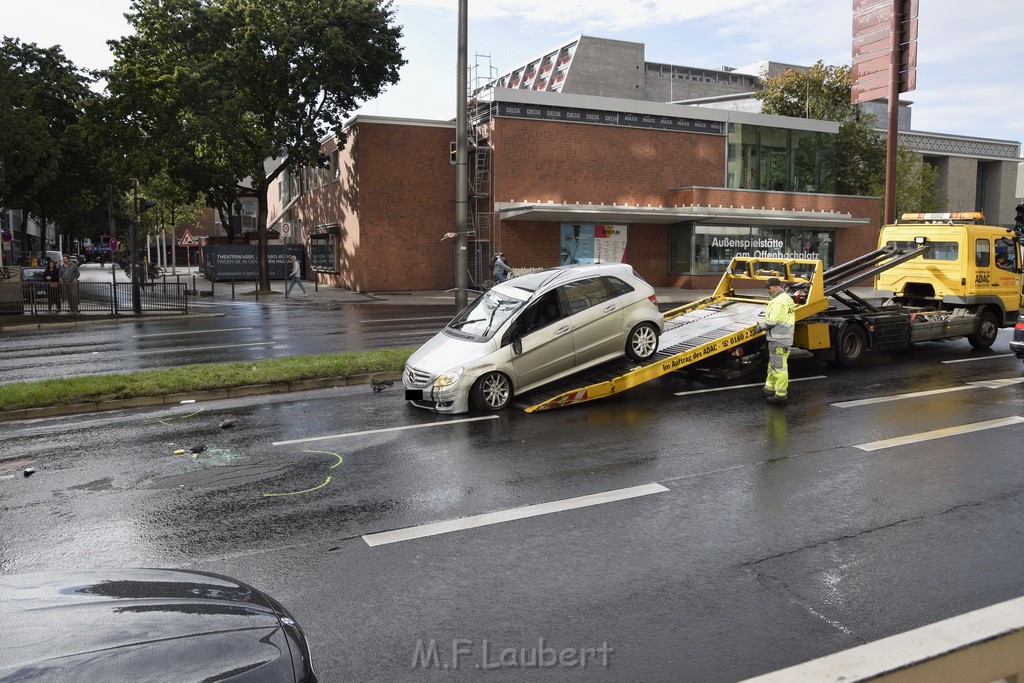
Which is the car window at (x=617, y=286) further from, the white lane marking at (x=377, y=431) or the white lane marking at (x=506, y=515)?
the white lane marking at (x=506, y=515)

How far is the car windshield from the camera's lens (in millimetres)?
10631

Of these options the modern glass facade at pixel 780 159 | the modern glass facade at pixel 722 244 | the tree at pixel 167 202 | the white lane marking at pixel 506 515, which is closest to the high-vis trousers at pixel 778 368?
the white lane marking at pixel 506 515

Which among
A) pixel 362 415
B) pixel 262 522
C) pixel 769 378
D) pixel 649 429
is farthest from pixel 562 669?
pixel 769 378

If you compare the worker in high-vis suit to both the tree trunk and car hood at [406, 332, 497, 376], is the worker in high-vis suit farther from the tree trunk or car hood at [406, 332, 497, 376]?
the tree trunk

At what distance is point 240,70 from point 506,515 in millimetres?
27705

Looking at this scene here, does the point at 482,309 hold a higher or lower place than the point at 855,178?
lower

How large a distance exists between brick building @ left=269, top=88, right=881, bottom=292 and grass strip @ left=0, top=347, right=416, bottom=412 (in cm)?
1897

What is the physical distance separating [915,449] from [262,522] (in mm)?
6610

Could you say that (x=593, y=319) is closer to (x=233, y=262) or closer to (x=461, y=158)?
(x=461, y=158)

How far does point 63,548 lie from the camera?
5836 mm

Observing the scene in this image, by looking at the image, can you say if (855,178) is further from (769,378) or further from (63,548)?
(63,548)

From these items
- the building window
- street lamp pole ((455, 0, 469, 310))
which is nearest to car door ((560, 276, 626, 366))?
street lamp pole ((455, 0, 469, 310))

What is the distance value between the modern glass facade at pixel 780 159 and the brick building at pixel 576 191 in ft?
0.23

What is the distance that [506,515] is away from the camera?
21.1 feet
